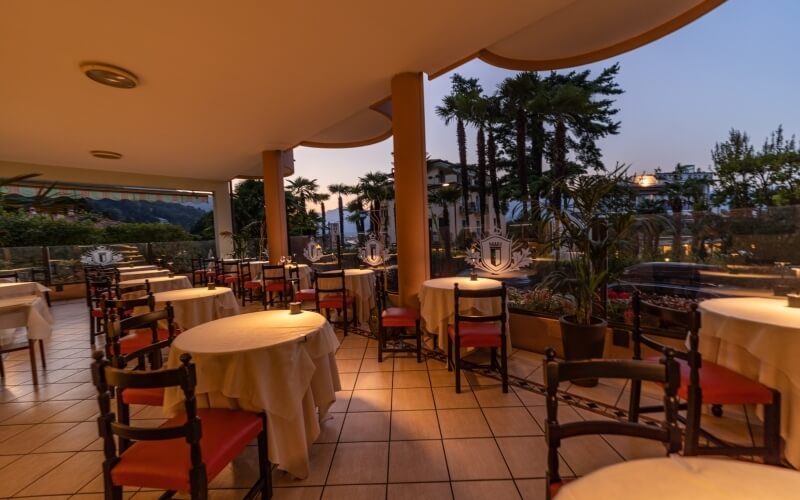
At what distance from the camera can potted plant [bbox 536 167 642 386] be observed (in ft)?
8.95

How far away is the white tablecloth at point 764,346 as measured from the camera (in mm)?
1608

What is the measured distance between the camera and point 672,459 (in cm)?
84

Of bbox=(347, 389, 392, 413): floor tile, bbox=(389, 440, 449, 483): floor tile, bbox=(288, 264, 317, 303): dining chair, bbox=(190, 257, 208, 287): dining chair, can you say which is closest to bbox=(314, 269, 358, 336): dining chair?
bbox=(288, 264, 317, 303): dining chair

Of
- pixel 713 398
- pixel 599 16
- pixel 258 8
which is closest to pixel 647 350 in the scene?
pixel 713 398

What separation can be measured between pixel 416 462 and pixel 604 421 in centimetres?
129

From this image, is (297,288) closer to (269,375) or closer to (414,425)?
(414,425)

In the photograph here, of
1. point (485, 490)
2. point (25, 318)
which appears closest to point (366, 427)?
point (485, 490)

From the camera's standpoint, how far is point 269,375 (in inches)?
66.1

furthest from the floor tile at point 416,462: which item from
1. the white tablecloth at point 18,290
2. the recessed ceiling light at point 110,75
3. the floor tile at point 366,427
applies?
the white tablecloth at point 18,290

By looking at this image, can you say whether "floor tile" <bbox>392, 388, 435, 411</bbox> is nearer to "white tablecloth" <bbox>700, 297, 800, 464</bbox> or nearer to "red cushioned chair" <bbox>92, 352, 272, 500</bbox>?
"red cushioned chair" <bbox>92, 352, 272, 500</bbox>

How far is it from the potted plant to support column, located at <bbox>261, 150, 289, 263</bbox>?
5798 mm

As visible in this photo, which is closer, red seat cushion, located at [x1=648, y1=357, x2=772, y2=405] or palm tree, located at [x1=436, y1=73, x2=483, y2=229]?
red seat cushion, located at [x1=648, y1=357, x2=772, y2=405]

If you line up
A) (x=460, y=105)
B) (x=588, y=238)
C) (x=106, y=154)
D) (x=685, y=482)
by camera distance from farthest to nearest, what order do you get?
(x=460, y=105) < (x=106, y=154) < (x=588, y=238) < (x=685, y=482)

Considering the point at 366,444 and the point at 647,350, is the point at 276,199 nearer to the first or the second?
the point at 366,444
